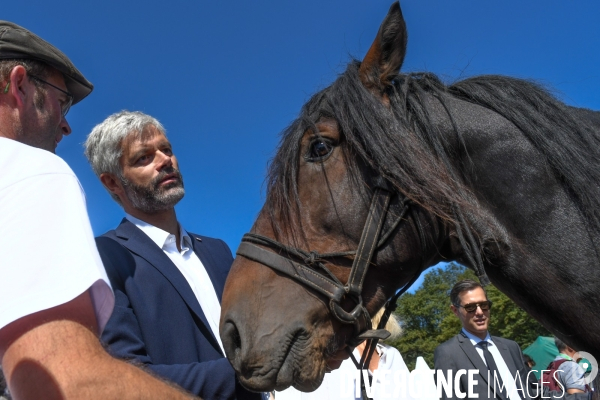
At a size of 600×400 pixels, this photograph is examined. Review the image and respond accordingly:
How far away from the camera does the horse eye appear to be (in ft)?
7.96

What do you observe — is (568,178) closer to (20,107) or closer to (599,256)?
(599,256)

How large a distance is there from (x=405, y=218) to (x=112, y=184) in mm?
2048

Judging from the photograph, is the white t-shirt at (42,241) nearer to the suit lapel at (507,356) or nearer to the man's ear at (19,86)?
the man's ear at (19,86)

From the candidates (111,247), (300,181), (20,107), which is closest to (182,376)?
(111,247)

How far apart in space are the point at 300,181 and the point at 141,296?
100 centimetres

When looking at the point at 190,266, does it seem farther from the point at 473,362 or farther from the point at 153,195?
the point at 473,362

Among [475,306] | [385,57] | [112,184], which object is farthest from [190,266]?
[475,306]

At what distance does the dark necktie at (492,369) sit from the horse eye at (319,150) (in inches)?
156

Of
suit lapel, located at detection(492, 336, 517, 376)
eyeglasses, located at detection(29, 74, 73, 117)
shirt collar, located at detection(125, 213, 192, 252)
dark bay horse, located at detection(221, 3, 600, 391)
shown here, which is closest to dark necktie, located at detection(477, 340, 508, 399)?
suit lapel, located at detection(492, 336, 517, 376)

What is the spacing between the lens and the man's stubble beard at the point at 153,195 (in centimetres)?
308

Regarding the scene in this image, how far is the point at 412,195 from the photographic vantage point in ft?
7.40

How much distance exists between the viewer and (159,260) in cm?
263

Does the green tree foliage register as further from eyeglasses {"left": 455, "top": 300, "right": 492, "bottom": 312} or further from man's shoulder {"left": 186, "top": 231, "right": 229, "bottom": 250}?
man's shoulder {"left": 186, "top": 231, "right": 229, "bottom": 250}

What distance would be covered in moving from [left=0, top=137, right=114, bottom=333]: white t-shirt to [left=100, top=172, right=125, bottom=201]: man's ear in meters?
2.06
